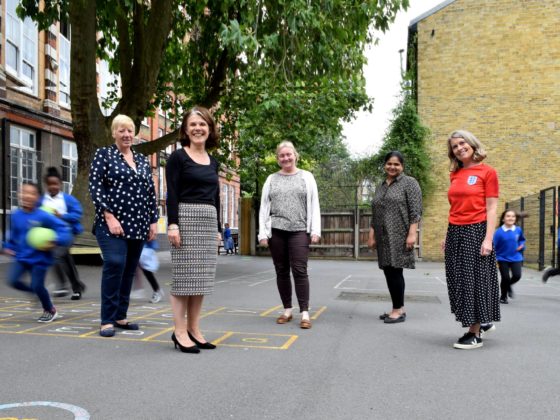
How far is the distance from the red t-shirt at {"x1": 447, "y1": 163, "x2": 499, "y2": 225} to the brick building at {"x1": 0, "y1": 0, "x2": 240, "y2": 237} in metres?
14.7

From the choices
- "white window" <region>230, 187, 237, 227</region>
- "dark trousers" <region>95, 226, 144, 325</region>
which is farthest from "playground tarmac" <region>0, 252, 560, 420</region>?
"white window" <region>230, 187, 237, 227</region>

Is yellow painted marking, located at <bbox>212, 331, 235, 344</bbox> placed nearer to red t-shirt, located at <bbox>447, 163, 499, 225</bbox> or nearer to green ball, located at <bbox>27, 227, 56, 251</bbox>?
green ball, located at <bbox>27, 227, 56, 251</bbox>

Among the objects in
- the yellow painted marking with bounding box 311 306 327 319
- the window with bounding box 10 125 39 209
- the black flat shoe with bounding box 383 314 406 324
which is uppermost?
the window with bounding box 10 125 39 209

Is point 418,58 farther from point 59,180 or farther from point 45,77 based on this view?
point 59,180

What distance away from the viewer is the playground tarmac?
3027 mm

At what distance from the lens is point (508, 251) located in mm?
8219

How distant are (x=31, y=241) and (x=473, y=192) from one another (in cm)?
417

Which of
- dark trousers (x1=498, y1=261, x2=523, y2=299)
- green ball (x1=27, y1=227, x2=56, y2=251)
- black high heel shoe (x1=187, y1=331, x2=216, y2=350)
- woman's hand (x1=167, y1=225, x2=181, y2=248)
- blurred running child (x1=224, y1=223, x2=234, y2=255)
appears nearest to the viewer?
woman's hand (x1=167, y1=225, x2=181, y2=248)

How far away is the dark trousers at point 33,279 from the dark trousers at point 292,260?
7.61ft

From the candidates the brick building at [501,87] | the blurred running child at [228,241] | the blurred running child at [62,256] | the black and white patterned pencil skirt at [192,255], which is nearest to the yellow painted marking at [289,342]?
the black and white patterned pencil skirt at [192,255]

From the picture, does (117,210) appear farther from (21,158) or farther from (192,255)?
(21,158)

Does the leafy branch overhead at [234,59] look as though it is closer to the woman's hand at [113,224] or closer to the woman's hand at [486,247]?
the woman's hand at [113,224]

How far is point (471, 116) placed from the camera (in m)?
21.2

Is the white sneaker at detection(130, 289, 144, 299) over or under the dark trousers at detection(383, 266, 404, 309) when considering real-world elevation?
under
